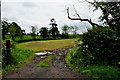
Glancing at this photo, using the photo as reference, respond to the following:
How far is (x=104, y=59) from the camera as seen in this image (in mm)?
9273

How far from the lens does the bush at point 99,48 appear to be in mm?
9202

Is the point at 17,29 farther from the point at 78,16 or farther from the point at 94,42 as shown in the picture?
the point at 94,42

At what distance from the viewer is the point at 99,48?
31.1 feet

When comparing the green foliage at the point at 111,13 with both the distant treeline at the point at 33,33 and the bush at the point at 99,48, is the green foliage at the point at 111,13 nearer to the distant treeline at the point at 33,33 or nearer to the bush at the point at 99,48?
the bush at the point at 99,48

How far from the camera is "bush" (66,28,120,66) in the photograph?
9.20 metres

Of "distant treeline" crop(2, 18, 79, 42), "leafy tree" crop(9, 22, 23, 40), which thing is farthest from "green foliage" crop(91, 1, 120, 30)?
"leafy tree" crop(9, 22, 23, 40)

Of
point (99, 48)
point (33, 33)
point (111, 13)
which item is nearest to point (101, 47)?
point (99, 48)

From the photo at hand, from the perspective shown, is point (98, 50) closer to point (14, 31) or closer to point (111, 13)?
point (111, 13)

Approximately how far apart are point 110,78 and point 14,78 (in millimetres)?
4023

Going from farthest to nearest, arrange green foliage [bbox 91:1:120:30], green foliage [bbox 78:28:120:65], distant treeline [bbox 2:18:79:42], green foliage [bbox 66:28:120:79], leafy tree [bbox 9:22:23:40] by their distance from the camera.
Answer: leafy tree [bbox 9:22:23:40] → distant treeline [bbox 2:18:79:42] → green foliage [bbox 91:1:120:30] → green foliage [bbox 78:28:120:65] → green foliage [bbox 66:28:120:79]

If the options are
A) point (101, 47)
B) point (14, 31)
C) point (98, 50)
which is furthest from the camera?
point (14, 31)

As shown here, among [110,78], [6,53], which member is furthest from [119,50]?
[6,53]

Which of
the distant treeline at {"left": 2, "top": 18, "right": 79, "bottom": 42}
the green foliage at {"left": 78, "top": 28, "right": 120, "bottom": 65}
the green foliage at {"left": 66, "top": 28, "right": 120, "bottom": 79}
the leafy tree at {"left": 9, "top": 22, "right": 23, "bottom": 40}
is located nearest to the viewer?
the green foliage at {"left": 66, "top": 28, "right": 120, "bottom": 79}

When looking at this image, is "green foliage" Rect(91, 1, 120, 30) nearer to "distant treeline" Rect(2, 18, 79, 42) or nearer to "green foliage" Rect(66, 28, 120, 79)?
"green foliage" Rect(66, 28, 120, 79)
